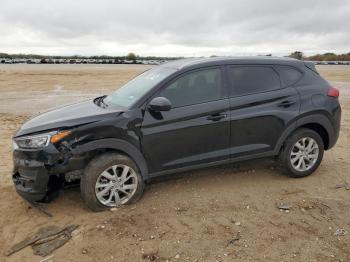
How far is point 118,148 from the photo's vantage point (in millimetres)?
4102

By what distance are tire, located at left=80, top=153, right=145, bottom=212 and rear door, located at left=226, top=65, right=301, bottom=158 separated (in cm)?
137

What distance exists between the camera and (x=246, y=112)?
4645mm

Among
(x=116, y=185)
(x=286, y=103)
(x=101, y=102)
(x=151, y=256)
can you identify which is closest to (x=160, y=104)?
(x=116, y=185)

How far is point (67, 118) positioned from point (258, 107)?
2.45 meters

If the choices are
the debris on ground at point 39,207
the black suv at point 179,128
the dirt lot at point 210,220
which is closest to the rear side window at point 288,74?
the black suv at point 179,128

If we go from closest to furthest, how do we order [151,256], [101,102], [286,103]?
[151,256] < [286,103] < [101,102]

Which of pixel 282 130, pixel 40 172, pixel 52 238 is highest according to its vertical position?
pixel 282 130

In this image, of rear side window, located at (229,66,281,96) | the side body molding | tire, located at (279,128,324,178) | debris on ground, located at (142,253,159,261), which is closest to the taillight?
tire, located at (279,128,324,178)

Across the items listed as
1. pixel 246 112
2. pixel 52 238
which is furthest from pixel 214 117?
pixel 52 238

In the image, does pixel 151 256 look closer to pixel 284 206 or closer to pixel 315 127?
pixel 284 206

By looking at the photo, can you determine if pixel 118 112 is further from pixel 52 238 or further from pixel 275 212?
pixel 275 212

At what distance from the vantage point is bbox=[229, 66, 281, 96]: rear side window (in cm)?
468

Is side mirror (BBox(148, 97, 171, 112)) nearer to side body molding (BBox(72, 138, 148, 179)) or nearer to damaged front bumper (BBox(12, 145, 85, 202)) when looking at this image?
side body molding (BBox(72, 138, 148, 179))

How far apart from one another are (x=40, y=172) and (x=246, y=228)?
7.67ft
